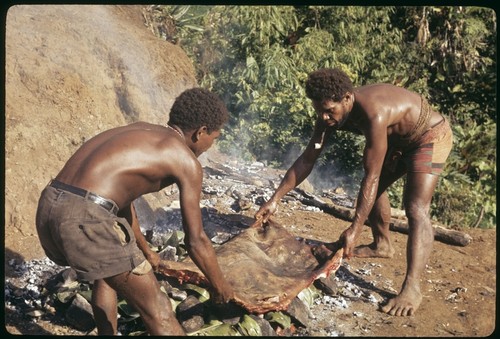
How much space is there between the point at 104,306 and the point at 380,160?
227cm

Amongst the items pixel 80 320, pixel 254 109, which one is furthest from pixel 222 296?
pixel 254 109

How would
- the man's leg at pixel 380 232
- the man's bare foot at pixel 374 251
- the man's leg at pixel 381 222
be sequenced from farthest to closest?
the man's bare foot at pixel 374 251 → the man's leg at pixel 380 232 → the man's leg at pixel 381 222

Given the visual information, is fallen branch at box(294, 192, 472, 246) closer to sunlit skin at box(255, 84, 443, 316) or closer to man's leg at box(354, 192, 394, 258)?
man's leg at box(354, 192, 394, 258)

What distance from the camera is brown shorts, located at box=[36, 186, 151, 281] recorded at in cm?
349

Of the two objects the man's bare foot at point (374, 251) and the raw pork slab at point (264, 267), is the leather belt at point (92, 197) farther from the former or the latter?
the man's bare foot at point (374, 251)

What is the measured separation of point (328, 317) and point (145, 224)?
2.46 meters

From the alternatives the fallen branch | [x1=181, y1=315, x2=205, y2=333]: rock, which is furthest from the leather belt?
the fallen branch

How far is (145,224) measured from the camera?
6.53 meters

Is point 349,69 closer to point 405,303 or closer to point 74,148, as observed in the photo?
point 74,148

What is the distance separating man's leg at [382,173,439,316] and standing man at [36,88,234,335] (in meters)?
1.98

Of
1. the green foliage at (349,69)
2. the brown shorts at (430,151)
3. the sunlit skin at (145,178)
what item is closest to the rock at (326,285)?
the brown shorts at (430,151)

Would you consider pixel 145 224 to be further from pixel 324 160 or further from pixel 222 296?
pixel 324 160

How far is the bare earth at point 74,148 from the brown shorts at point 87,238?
1.09 metres

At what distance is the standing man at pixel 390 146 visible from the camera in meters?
4.79
